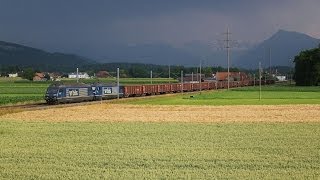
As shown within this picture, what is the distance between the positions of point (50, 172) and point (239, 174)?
5.63 m

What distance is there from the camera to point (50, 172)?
16.9 m

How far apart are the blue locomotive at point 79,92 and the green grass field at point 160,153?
31.2 m

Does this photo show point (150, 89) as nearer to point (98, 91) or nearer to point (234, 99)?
point (234, 99)

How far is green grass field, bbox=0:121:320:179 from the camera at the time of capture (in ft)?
55.3

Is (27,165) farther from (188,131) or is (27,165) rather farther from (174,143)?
(188,131)

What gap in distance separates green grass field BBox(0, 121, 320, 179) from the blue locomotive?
31228 mm

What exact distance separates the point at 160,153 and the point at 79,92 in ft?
161

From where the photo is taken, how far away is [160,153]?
68.8 ft

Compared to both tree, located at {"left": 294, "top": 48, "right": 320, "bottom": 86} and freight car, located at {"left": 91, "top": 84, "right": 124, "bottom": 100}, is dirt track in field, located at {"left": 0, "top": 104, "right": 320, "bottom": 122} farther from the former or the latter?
tree, located at {"left": 294, "top": 48, "right": 320, "bottom": 86}

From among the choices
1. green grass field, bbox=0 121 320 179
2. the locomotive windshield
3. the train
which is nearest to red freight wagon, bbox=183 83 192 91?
the train

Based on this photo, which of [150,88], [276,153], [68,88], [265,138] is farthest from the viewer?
[150,88]

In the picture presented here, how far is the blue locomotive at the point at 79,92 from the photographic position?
63.3m

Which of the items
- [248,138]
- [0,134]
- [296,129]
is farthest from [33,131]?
[296,129]

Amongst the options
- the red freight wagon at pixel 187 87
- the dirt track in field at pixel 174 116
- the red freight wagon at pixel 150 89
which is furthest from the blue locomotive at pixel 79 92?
the red freight wagon at pixel 187 87
